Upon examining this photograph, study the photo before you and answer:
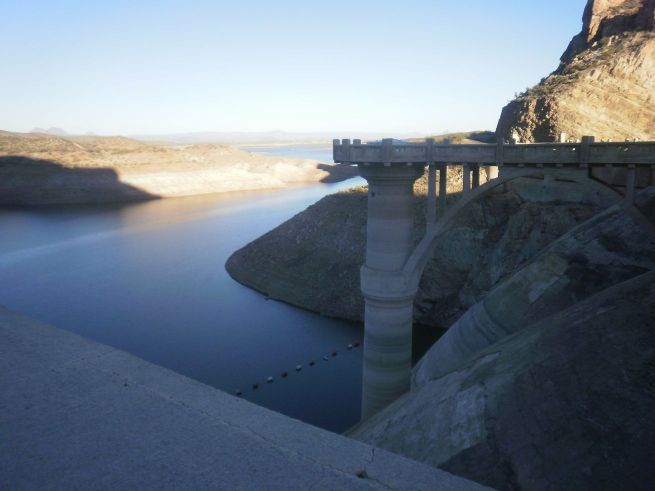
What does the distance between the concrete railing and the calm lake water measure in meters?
5.96

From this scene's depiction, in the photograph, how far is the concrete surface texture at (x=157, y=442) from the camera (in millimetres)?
3633

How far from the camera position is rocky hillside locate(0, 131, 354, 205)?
3720 inches

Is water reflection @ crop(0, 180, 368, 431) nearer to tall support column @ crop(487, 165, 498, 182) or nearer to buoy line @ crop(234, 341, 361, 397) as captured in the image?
buoy line @ crop(234, 341, 361, 397)

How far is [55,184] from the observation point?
94.9 meters

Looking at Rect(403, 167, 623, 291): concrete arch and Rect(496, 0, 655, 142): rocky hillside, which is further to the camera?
Rect(496, 0, 655, 142): rocky hillside

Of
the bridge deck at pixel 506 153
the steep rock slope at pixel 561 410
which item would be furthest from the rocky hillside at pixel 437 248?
the steep rock slope at pixel 561 410

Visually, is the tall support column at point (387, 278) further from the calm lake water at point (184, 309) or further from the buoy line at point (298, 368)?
the buoy line at point (298, 368)

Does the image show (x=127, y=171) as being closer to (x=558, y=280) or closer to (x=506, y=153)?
(x=506, y=153)

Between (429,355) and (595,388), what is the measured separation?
13.3 metres

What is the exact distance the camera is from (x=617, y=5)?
140ft

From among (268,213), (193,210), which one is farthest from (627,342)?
(193,210)

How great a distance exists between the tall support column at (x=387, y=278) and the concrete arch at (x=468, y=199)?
0.35 meters

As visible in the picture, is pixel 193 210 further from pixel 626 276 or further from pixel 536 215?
pixel 626 276

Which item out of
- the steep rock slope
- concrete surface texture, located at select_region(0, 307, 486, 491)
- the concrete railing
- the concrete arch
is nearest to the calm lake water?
the concrete railing
